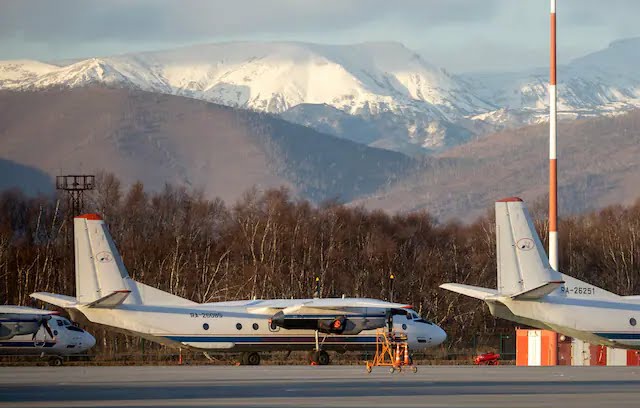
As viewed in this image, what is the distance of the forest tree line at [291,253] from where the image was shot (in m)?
95.0

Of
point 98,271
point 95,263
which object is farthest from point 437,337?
point 95,263

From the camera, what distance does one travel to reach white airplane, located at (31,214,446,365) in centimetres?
5841

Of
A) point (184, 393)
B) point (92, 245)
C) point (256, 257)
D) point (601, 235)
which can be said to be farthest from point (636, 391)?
point (601, 235)

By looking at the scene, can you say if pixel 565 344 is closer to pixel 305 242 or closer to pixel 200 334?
pixel 200 334

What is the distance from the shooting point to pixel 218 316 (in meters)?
60.4

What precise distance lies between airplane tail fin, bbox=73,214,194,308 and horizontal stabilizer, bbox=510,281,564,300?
16.7 metres

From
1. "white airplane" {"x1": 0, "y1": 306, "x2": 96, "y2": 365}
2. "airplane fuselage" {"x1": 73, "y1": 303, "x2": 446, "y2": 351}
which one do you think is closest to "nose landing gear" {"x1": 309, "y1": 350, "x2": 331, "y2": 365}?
"airplane fuselage" {"x1": 73, "y1": 303, "x2": 446, "y2": 351}

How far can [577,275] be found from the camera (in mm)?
108125

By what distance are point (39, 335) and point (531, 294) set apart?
23.4 meters

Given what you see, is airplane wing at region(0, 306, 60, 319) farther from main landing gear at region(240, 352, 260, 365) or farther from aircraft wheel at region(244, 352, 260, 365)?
aircraft wheel at region(244, 352, 260, 365)

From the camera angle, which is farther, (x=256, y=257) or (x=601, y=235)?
(x=601, y=235)

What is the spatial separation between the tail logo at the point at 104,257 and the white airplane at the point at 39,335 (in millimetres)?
4214

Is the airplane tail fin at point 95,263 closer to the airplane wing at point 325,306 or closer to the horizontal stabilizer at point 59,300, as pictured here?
the horizontal stabilizer at point 59,300

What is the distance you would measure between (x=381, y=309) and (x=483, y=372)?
1125cm
